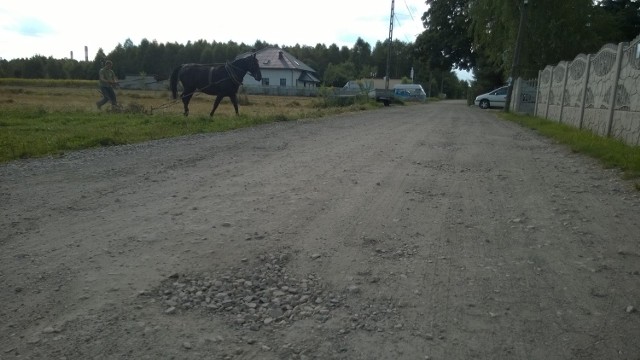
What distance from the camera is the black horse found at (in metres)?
17.3

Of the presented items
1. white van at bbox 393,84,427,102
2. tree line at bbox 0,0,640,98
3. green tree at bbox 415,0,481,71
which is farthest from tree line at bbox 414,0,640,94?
white van at bbox 393,84,427,102

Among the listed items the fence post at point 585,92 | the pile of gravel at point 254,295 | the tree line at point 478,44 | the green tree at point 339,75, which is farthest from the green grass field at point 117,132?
the green tree at point 339,75

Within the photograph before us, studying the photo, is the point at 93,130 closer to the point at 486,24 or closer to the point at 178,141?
the point at 178,141

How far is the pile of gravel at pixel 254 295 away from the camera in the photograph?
295cm

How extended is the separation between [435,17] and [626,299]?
50.7 metres

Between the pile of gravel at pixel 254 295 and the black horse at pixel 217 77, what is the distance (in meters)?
14.1

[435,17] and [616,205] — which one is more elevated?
[435,17]

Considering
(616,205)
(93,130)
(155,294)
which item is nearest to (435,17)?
(93,130)

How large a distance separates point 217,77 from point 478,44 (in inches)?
813

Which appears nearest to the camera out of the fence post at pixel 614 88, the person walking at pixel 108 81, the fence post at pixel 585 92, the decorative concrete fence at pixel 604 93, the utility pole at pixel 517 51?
the decorative concrete fence at pixel 604 93

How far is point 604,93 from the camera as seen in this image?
12.4 m

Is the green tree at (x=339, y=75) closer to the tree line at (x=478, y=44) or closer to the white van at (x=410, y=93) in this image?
the tree line at (x=478, y=44)

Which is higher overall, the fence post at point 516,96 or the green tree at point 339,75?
the green tree at point 339,75

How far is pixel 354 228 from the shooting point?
178 inches
